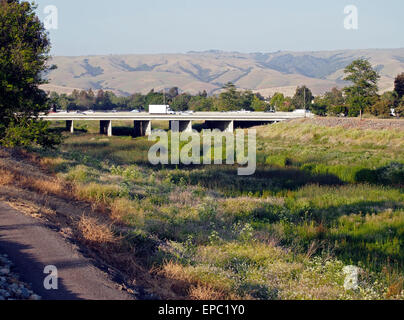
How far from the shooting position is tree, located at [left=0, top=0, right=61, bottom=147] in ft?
77.3

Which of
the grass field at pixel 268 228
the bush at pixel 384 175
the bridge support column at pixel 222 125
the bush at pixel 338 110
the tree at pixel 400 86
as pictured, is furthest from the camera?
the bush at pixel 338 110

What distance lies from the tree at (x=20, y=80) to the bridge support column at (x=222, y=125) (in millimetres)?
63666

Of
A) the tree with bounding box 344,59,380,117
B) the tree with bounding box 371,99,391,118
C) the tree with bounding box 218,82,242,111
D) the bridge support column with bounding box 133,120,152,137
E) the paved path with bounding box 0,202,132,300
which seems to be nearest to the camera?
the paved path with bounding box 0,202,132,300

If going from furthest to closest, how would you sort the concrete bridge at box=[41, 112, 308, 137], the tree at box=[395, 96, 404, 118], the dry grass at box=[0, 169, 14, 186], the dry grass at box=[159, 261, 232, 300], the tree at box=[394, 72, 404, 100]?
1. the tree at box=[394, 72, 404, 100]
2. the concrete bridge at box=[41, 112, 308, 137]
3. the tree at box=[395, 96, 404, 118]
4. the dry grass at box=[0, 169, 14, 186]
5. the dry grass at box=[159, 261, 232, 300]

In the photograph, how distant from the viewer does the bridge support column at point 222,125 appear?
89.1m

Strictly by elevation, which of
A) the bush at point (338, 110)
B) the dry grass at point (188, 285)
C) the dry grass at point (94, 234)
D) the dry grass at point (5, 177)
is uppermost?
the bush at point (338, 110)

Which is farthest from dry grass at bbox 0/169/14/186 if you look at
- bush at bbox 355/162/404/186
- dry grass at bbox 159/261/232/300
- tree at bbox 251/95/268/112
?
tree at bbox 251/95/268/112

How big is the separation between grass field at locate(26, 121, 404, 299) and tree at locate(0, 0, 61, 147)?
2.55 meters

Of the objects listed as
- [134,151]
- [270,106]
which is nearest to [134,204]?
[134,151]

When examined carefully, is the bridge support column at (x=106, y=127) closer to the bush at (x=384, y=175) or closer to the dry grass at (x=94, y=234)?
the bush at (x=384, y=175)

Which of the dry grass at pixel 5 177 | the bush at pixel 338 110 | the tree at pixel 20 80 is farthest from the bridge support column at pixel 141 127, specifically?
the dry grass at pixel 5 177

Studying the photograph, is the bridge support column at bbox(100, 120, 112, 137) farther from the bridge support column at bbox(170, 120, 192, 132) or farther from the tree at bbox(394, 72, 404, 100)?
the tree at bbox(394, 72, 404, 100)

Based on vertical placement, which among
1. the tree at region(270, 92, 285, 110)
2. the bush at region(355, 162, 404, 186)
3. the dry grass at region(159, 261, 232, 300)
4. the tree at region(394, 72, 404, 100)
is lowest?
the bush at region(355, 162, 404, 186)

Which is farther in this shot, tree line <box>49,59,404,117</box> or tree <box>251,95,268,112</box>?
tree <box>251,95,268,112</box>
